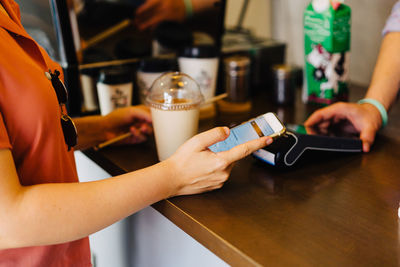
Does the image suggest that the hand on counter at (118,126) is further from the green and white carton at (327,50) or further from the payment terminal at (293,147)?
the green and white carton at (327,50)

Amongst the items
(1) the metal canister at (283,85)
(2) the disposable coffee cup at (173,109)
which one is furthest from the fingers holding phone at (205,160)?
(1) the metal canister at (283,85)

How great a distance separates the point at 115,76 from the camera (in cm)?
118

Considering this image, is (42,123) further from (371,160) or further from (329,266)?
(371,160)

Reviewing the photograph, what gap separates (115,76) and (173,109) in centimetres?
34

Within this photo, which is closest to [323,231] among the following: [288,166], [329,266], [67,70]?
[329,266]

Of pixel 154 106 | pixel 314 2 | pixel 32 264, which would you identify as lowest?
pixel 32 264

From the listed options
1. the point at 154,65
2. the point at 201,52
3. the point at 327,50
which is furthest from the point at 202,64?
the point at 327,50

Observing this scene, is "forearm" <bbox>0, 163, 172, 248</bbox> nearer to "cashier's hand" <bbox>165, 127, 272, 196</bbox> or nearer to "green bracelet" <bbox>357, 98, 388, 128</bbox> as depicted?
"cashier's hand" <bbox>165, 127, 272, 196</bbox>

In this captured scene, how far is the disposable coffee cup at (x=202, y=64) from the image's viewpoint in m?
1.27

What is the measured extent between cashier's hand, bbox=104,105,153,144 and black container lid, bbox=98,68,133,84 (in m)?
0.11

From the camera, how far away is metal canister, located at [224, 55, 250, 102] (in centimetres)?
138

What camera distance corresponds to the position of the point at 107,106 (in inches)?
47.4

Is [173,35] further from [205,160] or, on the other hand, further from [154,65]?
[205,160]

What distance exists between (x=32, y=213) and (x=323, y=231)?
48 centimetres
